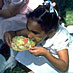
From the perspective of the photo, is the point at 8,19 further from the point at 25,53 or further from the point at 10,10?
the point at 25,53

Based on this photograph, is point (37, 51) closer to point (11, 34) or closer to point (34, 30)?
point (34, 30)

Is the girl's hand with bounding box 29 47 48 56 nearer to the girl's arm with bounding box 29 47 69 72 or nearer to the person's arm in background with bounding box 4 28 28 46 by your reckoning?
the girl's arm with bounding box 29 47 69 72

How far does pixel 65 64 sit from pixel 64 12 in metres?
1.51

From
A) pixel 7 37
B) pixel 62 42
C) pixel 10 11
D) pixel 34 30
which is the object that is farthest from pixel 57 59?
pixel 10 11

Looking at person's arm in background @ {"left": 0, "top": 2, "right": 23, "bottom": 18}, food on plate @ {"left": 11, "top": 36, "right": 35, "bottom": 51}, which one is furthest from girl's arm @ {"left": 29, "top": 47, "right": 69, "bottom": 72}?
person's arm in background @ {"left": 0, "top": 2, "right": 23, "bottom": 18}

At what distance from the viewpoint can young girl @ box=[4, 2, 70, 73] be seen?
7.32 ft

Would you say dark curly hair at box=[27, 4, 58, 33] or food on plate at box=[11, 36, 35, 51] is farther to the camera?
food on plate at box=[11, 36, 35, 51]

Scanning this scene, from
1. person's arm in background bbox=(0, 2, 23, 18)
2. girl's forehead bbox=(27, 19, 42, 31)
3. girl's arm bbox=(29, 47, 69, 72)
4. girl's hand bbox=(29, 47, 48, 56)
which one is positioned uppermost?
girl's forehead bbox=(27, 19, 42, 31)

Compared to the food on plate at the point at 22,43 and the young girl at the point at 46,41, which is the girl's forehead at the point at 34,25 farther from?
the food on plate at the point at 22,43

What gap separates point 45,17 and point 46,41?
12.9 inches

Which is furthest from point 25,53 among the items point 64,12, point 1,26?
point 64,12

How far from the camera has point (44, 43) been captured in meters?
2.50

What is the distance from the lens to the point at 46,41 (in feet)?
8.09

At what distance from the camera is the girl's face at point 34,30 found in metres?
2.21
